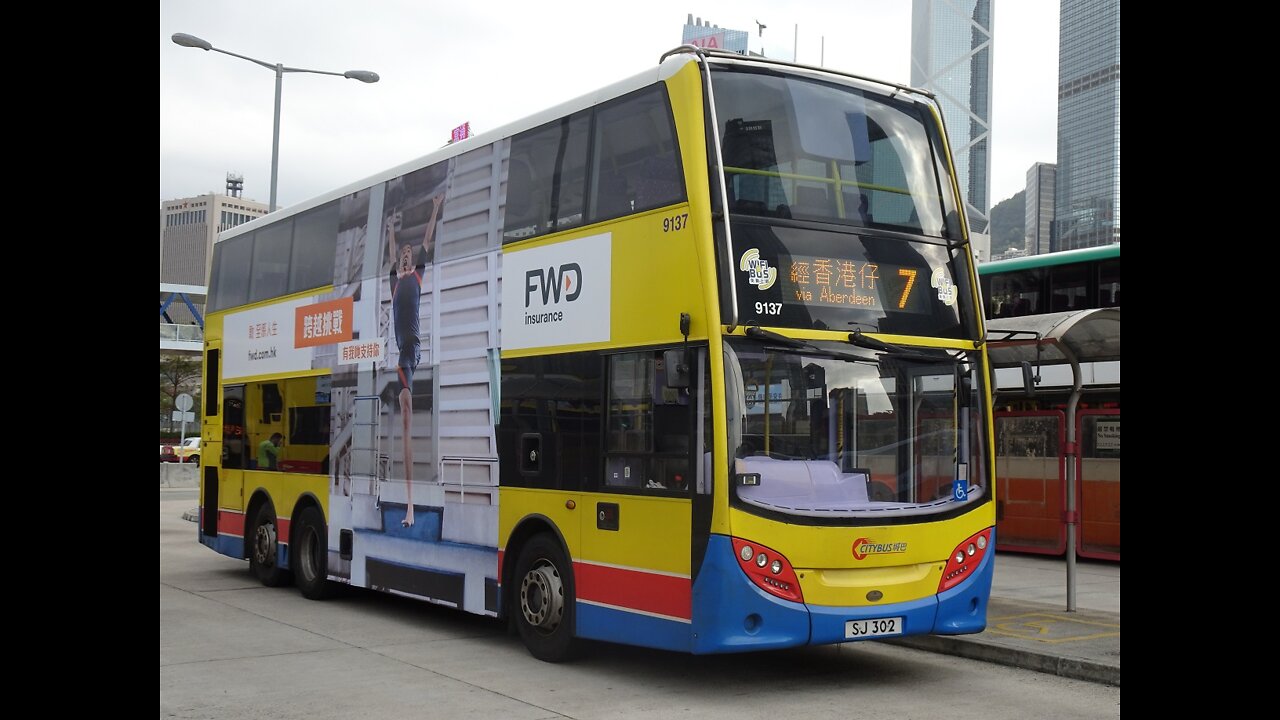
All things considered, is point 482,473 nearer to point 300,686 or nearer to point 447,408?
point 447,408

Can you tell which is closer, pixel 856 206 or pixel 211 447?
pixel 856 206

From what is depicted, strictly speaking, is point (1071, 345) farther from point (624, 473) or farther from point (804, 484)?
point (624, 473)

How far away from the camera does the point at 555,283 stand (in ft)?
33.3

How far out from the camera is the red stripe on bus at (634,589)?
853 cm

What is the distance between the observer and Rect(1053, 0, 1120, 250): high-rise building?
3802 inches

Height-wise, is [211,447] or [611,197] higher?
[611,197]

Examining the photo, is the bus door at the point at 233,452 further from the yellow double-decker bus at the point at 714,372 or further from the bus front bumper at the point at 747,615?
the bus front bumper at the point at 747,615

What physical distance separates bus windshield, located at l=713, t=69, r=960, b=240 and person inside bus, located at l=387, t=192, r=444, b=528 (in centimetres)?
415

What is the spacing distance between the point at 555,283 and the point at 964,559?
3.77 m

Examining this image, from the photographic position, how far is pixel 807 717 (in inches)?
311

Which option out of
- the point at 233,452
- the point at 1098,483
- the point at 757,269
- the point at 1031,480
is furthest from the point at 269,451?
the point at 1098,483

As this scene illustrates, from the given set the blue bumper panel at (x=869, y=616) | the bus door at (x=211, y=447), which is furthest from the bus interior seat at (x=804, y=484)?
the bus door at (x=211, y=447)

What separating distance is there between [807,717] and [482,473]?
4086mm
